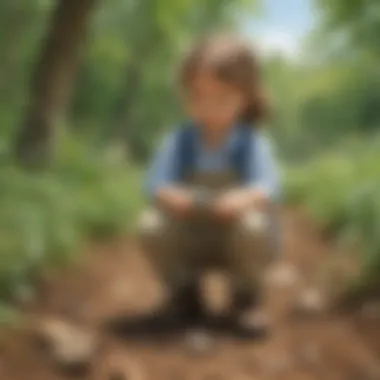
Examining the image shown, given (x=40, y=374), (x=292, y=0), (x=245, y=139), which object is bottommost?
(x=40, y=374)

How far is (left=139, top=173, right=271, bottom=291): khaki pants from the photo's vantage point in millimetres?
825

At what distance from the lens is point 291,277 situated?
2.84 feet

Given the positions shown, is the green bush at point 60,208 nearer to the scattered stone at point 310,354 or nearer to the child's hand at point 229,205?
the child's hand at point 229,205

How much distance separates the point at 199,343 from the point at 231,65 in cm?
23

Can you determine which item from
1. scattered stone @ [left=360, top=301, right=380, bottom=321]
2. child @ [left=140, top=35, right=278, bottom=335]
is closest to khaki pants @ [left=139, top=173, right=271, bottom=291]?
child @ [left=140, top=35, right=278, bottom=335]

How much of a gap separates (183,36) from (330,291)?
258 mm

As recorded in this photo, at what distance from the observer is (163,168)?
83cm

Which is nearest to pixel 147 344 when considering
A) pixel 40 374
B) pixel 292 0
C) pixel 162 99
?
pixel 40 374

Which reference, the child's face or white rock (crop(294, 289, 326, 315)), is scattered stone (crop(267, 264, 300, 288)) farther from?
the child's face

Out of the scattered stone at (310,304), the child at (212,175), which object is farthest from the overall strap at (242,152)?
the scattered stone at (310,304)

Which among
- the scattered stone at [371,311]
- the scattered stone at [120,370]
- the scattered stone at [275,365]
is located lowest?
the scattered stone at [275,365]

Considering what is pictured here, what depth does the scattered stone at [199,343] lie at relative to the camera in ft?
2.68

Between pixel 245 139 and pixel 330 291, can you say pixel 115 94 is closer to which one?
pixel 245 139

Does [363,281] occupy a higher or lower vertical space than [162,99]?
lower
